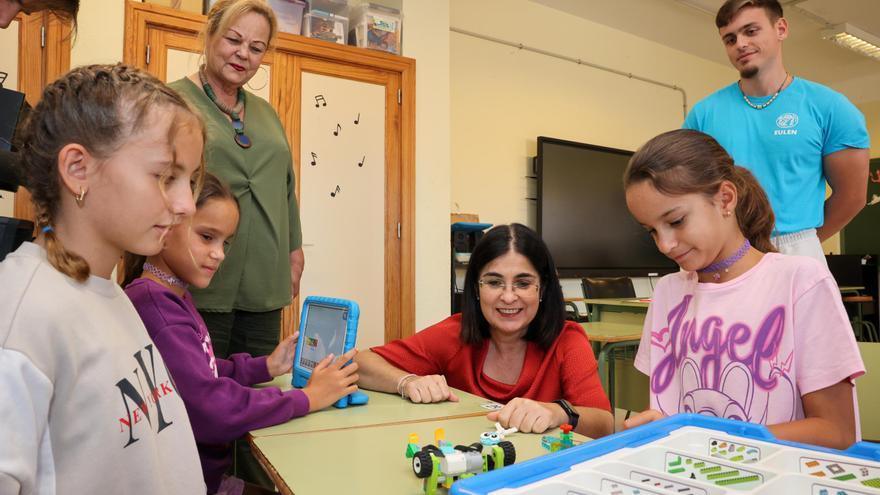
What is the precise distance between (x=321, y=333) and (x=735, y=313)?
2.89ft

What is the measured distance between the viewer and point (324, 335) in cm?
137

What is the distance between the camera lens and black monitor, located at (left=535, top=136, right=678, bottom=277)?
5273mm

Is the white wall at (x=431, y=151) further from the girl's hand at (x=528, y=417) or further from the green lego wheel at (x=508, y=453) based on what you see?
the green lego wheel at (x=508, y=453)

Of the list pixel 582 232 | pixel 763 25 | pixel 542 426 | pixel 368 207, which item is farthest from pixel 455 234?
pixel 542 426

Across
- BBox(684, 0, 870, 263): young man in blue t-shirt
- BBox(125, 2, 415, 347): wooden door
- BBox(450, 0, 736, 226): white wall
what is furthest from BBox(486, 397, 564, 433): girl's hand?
BBox(450, 0, 736, 226): white wall

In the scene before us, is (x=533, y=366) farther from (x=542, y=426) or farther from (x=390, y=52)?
(x=390, y=52)

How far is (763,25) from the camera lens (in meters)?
1.87

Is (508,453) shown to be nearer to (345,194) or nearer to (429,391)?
(429,391)

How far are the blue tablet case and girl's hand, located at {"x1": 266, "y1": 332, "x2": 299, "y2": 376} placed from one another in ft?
0.12

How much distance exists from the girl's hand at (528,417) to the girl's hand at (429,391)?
0.21m

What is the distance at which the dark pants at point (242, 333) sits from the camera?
66.5 inches

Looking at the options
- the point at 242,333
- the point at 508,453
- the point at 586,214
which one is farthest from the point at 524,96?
the point at 508,453

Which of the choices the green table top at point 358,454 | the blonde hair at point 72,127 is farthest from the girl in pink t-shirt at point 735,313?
the blonde hair at point 72,127

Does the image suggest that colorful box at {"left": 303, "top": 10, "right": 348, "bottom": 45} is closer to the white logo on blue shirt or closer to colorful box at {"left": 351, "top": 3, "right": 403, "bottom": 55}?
colorful box at {"left": 351, "top": 3, "right": 403, "bottom": 55}
